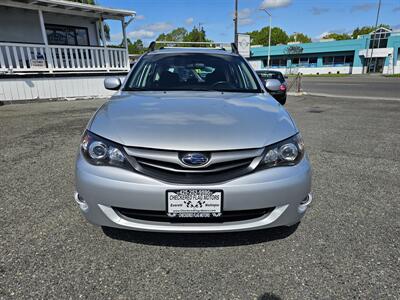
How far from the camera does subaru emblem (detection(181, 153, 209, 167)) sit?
189 cm

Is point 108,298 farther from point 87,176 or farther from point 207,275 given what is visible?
point 87,176

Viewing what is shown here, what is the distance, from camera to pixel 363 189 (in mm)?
3430

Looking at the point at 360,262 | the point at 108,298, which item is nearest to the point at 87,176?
the point at 108,298

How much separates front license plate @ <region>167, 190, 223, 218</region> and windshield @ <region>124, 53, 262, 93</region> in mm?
A: 1528

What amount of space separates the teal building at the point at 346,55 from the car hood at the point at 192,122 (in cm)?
5566

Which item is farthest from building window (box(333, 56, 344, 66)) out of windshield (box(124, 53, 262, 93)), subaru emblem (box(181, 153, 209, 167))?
subaru emblem (box(181, 153, 209, 167))

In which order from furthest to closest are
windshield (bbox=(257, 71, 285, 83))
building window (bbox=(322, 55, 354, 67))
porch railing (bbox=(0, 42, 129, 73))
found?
building window (bbox=(322, 55, 354, 67)) → windshield (bbox=(257, 71, 285, 83)) → porch railing (bbox=(0, 42, 129, 73))

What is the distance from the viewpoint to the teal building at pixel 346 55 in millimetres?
49094

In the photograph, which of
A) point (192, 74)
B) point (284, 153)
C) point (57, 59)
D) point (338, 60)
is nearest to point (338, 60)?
point (338, 60)

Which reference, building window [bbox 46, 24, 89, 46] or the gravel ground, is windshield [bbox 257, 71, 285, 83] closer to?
building window [bbox 46, 24, 89, 46]

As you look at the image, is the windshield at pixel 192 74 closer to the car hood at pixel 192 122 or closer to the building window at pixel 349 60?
the car hood at pixel 192 122

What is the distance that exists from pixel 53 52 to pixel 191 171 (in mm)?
11180

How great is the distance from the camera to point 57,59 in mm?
11953

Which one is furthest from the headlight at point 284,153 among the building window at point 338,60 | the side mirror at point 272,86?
the building window at point 338,60
